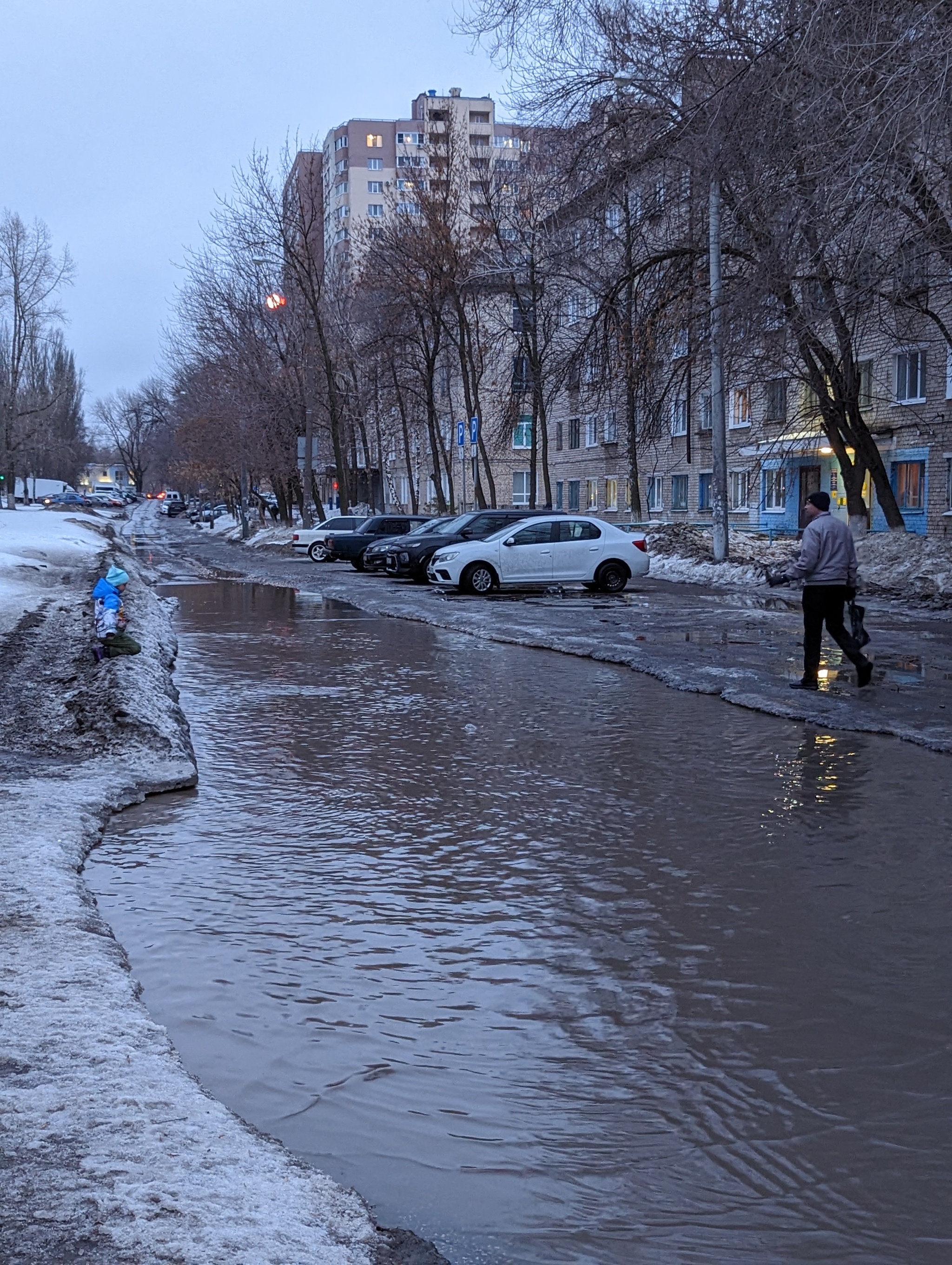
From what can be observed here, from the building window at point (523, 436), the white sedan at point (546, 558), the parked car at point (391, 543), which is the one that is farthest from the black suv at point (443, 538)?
the building window at point (523, 436)

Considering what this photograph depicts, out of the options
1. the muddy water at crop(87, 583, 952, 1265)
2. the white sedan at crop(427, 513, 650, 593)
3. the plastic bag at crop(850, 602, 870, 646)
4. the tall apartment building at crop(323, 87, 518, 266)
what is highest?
the tall apartment building at crop(323, 87, 518, 266)

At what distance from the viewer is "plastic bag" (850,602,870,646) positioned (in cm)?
1277

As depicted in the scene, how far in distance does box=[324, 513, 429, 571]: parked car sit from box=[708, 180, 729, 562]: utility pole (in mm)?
11814

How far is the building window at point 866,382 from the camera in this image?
39.4 m

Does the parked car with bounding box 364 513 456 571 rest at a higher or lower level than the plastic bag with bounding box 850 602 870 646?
higher

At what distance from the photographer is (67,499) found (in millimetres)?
121875

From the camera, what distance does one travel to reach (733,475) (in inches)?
1944

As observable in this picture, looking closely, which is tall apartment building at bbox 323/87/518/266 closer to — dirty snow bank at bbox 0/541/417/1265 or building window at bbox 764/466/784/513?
building window at bbox 764/466/784/513

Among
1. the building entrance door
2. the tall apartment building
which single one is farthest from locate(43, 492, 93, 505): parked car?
the building entrance door

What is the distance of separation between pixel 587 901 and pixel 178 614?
675 inches

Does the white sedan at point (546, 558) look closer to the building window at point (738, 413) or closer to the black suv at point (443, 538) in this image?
the black suv at point (443, 538)

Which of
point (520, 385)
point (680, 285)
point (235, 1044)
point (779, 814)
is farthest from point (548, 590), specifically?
point (235, 1044)

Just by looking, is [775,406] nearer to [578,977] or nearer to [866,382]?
[866,382]

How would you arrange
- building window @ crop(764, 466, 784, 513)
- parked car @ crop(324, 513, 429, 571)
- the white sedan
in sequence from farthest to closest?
building window @ crop(764, 466, 784, 513) → parked car @ crop(324, 513, 429, 571) → the white sedan
